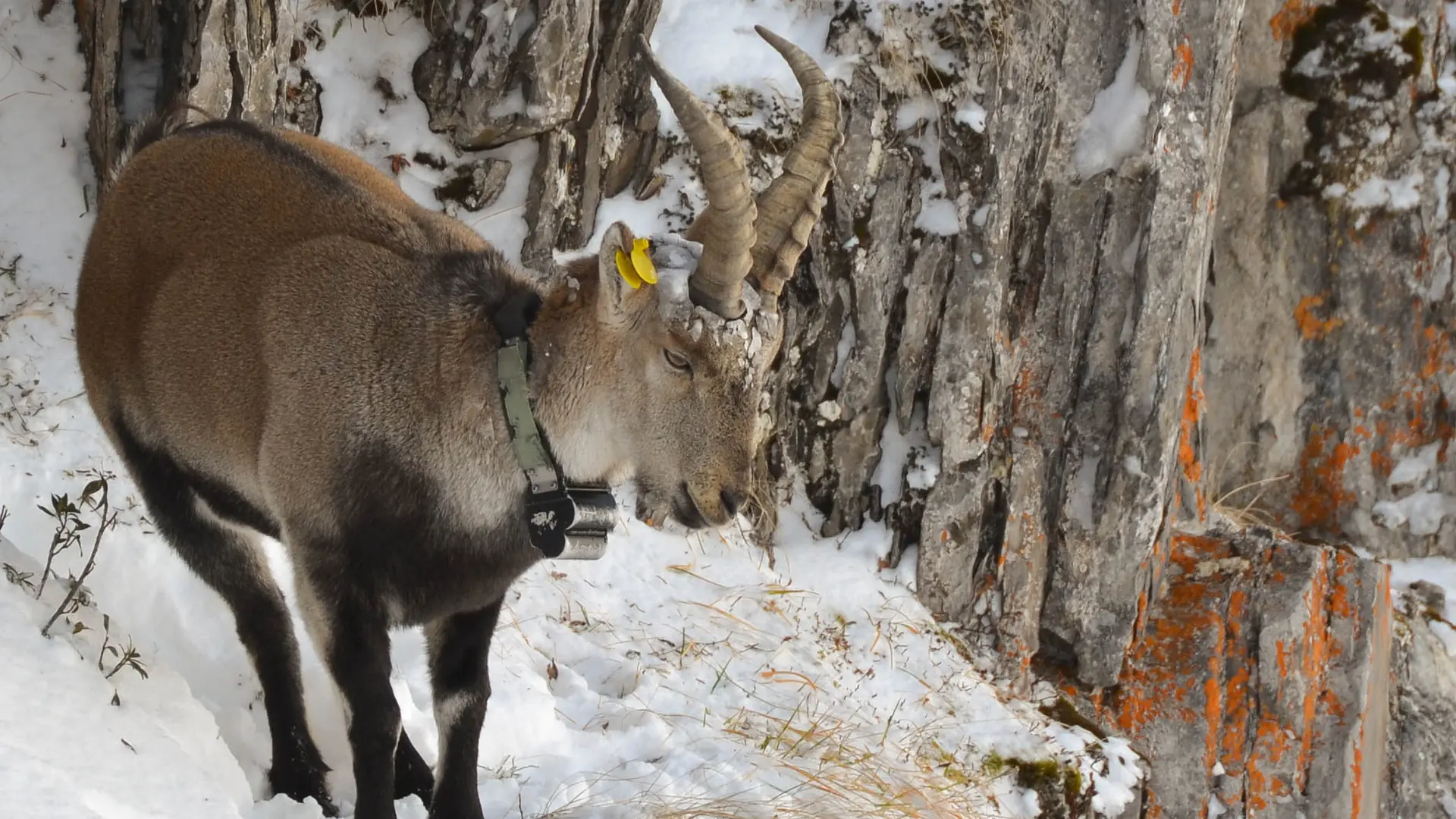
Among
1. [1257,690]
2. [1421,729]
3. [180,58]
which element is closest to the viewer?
[180,58]

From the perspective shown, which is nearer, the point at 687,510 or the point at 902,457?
the point at 687,510

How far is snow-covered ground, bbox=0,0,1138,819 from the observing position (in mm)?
3566

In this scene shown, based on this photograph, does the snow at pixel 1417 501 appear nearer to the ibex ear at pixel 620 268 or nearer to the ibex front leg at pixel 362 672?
the ibex ear at pixel 620 268

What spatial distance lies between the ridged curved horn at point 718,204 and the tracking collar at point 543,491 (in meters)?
0.56

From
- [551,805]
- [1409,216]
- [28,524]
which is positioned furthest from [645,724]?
[1409,216]

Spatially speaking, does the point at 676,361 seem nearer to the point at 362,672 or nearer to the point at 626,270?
the point at 626,270

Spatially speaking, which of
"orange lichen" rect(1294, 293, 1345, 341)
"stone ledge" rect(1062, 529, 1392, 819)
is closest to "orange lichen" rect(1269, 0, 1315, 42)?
"orange lichen" rect(1294, 293, 1345, 341)

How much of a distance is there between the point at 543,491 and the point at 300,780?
150 cm

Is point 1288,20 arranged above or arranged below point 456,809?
above

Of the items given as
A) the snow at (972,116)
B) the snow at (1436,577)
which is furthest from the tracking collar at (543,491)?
the snow at (1436,577)

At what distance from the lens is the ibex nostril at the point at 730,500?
143 inches

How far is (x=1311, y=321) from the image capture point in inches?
350

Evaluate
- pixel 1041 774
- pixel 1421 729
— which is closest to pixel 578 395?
pixel 1041 774

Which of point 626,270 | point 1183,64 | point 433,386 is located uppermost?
point 1183,64
